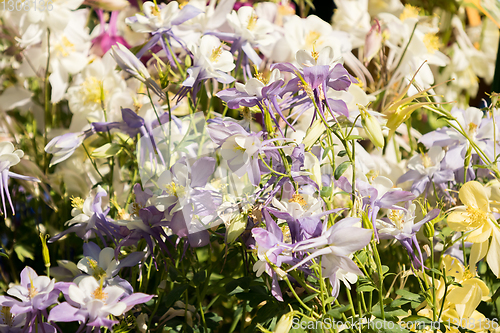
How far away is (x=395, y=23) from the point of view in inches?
23.7

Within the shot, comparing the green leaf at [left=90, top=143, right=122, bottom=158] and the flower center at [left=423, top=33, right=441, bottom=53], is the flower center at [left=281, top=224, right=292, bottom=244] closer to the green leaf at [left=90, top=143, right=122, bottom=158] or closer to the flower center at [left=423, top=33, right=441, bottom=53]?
the green leaf at [left=90, top=143, right=122, bottom=158]

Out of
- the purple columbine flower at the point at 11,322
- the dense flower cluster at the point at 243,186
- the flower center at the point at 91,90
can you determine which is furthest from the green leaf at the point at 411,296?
the flower center at the point at 91,90

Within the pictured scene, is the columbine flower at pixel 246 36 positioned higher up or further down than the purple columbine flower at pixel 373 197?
higher up

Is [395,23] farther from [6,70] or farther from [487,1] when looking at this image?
[6,70]

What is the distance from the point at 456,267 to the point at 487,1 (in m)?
0.55

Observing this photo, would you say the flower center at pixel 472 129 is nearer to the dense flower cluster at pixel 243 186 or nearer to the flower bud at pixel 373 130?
the dense flower cluster at pixel 243 186

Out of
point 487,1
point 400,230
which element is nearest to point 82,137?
point 400,230

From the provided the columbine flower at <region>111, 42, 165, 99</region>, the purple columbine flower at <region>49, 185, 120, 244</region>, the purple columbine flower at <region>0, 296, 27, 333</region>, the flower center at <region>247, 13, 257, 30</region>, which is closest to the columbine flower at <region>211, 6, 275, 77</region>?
the flower center at <region>247, 13, 257, 30</region>

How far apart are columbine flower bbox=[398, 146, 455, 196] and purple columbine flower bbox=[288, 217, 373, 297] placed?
7.5 inches

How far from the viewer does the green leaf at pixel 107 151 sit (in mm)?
411

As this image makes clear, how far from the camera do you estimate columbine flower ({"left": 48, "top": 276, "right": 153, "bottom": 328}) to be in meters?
0.31

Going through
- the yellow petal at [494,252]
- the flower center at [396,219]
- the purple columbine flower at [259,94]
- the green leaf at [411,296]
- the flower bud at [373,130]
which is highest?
the purple columbine flower at [259,94]

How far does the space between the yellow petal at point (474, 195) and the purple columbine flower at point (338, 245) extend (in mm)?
126

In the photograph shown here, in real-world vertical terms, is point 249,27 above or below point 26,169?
above
